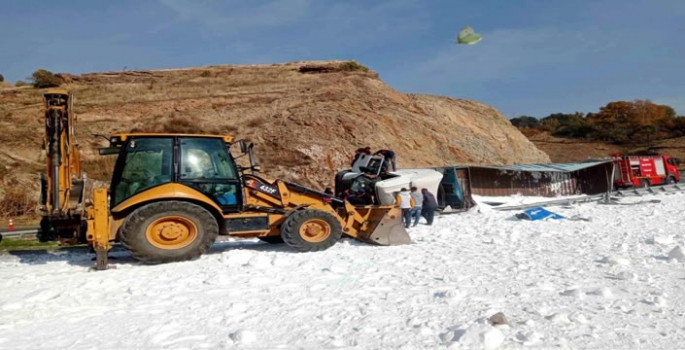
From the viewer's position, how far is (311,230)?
8977 millimetres

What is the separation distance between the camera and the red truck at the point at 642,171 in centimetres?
2555

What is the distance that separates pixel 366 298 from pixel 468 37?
5818 mm

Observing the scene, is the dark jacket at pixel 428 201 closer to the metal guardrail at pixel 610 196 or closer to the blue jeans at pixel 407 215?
the blue jeans at pixel 407 215

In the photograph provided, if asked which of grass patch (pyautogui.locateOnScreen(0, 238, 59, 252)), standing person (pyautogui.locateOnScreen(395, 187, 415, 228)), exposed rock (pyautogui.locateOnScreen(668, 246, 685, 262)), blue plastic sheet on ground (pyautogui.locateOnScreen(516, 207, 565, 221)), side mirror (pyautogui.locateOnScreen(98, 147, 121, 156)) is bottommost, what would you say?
exposed rock (pyautogui.locateOnScreen(668, 246, 685, 262))

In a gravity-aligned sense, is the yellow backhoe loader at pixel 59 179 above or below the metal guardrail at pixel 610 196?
above

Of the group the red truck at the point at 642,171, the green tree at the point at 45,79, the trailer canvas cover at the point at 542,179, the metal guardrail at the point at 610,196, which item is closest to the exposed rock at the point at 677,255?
the metal guardrail at the point at 610,196

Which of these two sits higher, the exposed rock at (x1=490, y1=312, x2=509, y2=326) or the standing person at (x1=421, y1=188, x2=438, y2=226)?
the standing person at (x1=421, y1=188, x2=438, y2=226)

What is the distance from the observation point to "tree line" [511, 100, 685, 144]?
55094mm

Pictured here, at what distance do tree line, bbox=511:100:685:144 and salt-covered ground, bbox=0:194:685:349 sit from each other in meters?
52.1

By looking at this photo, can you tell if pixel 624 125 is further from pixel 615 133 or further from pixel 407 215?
pixel 407 215

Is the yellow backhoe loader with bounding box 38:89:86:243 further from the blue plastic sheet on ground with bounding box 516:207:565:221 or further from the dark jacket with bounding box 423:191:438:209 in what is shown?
the blue plastic sheet on ground with bounding box 516:207:565:221

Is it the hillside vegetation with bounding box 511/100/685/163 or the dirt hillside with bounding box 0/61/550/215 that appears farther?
the hillside vegetation with bounding box 511/100/685/163

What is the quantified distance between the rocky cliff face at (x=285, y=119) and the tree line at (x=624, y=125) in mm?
25065

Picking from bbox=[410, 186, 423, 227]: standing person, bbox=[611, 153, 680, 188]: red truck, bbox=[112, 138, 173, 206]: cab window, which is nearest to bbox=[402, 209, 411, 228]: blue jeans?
bbox=[410, 186, 423, 227]: standing person
